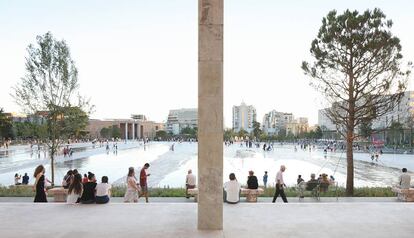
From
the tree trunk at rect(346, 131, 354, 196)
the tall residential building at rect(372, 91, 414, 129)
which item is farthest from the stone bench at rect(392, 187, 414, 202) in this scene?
the tall residential building at rect(372, 91, 414, 129)

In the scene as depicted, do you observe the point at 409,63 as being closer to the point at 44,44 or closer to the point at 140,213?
the point at 140,213

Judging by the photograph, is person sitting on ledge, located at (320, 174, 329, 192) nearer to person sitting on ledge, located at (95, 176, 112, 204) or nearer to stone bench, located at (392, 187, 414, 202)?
stone bench, located at (392, 187, 414, 202)

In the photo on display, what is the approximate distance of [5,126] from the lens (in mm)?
76062

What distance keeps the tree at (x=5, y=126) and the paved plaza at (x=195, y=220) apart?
72.5 m

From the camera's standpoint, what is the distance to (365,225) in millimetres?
7586

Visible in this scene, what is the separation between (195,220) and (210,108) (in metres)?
2.44

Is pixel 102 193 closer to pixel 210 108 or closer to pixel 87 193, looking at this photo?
pixel 87 193

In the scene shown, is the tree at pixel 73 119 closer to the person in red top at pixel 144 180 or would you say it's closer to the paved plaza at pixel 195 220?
the person in red top at pixel 144 180

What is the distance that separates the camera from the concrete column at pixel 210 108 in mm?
7336

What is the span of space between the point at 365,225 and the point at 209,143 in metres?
3.54

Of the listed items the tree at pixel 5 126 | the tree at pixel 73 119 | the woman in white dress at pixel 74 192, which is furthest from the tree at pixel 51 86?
the tree at pixel 5 126

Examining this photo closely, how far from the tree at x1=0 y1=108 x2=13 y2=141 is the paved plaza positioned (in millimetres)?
72489

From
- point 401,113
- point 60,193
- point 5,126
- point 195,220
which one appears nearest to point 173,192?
point 60,193

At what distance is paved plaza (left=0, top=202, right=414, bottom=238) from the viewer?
6.96m
